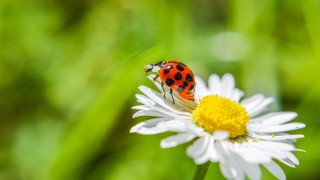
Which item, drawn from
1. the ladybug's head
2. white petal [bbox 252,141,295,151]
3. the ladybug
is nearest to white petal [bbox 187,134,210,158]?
white petal [bbox 252,141,295,151]

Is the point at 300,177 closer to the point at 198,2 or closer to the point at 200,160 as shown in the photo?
the point at 200,160

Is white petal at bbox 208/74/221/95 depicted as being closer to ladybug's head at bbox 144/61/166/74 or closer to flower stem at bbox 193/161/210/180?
ladybug's head at bbox 144/61/166/74

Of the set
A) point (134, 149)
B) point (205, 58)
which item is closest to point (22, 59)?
point (134, 149)

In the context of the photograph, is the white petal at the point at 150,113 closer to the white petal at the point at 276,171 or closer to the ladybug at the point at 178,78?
the ladybug at the point at 178,78

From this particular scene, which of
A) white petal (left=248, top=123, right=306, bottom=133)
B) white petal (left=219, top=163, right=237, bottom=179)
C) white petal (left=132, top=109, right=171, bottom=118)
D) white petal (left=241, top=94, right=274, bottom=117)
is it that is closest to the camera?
white petal (left=219, top=163, right=237, bottom=179)

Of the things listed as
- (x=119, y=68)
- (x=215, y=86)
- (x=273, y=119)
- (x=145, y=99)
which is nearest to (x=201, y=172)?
(x=145, y=99)

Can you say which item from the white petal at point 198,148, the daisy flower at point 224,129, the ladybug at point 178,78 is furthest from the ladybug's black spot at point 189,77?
the white petal at point 198,148
